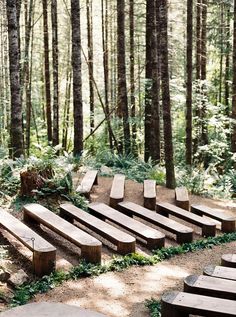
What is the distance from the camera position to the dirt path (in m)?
5.33

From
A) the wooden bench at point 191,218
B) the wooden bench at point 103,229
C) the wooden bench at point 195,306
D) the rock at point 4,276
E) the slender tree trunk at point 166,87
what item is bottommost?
the wooden bench at point 191,218

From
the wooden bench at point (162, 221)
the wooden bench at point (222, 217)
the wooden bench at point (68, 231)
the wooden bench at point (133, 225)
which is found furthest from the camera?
the wooden bench at point (222, 217)

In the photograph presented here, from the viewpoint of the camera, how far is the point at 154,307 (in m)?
5.25

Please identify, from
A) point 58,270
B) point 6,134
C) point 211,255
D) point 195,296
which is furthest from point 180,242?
point 6,134

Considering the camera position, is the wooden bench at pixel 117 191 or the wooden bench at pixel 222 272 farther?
the wooden bench at pixel 117 191

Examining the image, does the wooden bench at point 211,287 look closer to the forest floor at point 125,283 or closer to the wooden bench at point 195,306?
the wooden bench at point 195,306

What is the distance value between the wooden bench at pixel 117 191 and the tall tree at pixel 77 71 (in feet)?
9.10

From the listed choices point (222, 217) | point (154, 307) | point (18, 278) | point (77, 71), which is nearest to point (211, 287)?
point (154, 307)

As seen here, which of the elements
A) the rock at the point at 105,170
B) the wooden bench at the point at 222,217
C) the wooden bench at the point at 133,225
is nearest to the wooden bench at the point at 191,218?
the wooden bench at the point at 222,217

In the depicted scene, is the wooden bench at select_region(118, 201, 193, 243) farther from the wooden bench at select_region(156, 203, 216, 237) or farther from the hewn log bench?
the hewn log bench

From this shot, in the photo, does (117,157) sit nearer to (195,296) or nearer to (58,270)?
(58,270)

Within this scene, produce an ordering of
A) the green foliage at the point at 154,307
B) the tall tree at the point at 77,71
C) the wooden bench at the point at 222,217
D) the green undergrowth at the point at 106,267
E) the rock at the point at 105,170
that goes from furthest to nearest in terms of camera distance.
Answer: the tall tree at the point at 77,71, the rock at the point at 105,170, the wooden bench at the point at 222,217, the green undergrowth at the point at 106,267, the green foliage at the point at 154,307

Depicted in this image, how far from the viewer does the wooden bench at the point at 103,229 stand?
6.75 m

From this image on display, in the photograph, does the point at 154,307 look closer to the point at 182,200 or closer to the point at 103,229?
the point at 103,229
